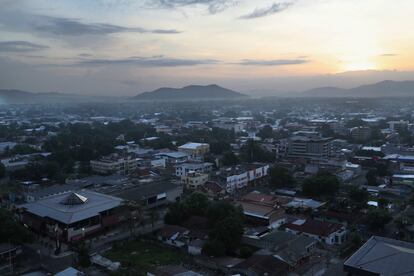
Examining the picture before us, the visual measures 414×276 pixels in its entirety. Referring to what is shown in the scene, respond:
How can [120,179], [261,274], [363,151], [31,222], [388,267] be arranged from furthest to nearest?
[363,151] → [120,179] → [31,222] → [261,274] → [388,267]

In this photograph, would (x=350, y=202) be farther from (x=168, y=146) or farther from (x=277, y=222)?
(x=168, y=146)

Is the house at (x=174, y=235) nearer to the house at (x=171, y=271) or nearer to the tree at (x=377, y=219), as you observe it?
the house at (x=171, y=271)

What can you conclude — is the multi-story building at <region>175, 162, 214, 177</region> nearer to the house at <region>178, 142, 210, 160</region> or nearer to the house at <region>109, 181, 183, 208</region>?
the house at <region>109, 181, 183, 208</region>

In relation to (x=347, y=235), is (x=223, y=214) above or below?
above

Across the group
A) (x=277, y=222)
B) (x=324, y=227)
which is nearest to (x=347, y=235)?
(x=324, y=227)

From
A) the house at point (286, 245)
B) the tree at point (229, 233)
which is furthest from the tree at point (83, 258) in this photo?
the house at point (286, 245)

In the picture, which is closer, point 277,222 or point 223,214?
point 223,214
